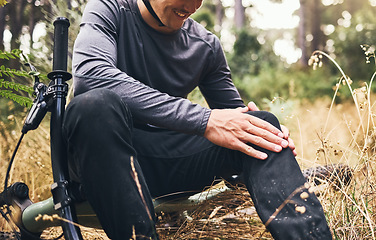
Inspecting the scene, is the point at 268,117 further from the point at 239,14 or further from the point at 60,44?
the point at 239,14

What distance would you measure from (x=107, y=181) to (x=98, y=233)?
3.28 feet

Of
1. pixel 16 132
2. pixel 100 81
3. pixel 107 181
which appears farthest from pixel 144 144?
pixel 16 132

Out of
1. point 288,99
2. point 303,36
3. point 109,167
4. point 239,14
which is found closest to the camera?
point 109,167

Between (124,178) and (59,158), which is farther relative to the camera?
(59,158)

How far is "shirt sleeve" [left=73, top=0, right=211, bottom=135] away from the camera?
1424 millimetres

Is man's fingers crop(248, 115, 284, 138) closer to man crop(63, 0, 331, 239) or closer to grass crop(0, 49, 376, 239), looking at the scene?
man crop(63, 0, 331, 239)

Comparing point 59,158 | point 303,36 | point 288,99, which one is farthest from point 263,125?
point 303,36

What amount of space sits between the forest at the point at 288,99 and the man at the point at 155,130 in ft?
0.98

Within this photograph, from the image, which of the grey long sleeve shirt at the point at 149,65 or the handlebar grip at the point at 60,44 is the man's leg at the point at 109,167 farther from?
the handlebar grip at the point at 60,44

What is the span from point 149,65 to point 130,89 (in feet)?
1.45

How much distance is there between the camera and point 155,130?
1880 mm

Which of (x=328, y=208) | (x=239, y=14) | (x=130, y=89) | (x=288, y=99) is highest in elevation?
(x=239, y=14)

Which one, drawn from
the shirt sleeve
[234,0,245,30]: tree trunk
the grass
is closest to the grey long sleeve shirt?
the shirt sleeve

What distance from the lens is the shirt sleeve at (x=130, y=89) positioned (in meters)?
1.42
